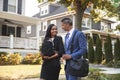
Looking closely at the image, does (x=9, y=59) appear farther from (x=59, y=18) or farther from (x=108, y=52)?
(x=59, y=18)

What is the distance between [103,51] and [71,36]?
78.6 ft

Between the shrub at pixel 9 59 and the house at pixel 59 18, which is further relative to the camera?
the house at pixel 59 18

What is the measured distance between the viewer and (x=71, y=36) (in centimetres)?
605

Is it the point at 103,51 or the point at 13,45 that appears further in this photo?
the point at 103,51

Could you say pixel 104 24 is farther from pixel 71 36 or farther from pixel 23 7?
pixel 71 36

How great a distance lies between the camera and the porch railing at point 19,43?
24.7 meters

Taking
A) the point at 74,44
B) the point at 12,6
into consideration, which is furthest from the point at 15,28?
the point at 74,44

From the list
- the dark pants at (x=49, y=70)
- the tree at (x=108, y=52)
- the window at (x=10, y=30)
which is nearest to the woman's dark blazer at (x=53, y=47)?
the dark pants at (x=49, y=70)

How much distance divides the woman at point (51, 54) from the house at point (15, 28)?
1765 centimetres

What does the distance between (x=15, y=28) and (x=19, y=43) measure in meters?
3.22

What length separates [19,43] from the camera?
83.9ft

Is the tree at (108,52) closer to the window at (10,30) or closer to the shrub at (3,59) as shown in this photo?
the window at (10,30)

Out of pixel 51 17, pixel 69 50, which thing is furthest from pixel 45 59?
pixel 51 17

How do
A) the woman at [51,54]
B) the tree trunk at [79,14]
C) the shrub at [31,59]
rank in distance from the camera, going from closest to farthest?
the woman at [51,54], the tree trunk at [79,14], the shrub at [31,59]
